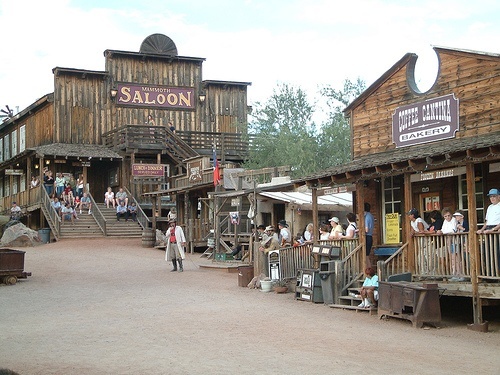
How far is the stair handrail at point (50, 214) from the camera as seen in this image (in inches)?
1289

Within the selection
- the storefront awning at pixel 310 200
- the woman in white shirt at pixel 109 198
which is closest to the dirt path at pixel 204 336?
the storefront awning at pixel 310 200

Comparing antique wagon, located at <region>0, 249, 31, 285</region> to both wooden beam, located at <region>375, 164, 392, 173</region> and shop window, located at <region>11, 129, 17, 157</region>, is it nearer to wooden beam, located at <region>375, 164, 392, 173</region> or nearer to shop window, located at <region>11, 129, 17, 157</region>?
wooden beam, located at <region>375, 164, 392, 173</region>

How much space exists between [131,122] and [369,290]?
2901 centimetres

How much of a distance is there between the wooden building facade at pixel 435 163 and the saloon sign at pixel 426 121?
0.02m

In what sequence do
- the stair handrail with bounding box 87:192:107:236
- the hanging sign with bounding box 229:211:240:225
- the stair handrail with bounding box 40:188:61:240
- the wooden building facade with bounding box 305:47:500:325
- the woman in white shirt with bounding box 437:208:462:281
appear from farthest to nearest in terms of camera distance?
the stair handrail with bounding box 87:192:107:236
the stair handrail with bounding box 40:188:61:240
the hanging sign with bounding box 229:211:240:225
the woman in white shirt with bounding box 437:208:462:281
the wooden building facade with bounding box 305:47:500:325

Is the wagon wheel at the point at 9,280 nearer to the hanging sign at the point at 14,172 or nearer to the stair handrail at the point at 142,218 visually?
the stair handrail at the point at 142,218

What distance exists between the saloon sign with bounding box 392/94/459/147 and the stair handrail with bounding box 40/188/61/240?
19245 millimetres

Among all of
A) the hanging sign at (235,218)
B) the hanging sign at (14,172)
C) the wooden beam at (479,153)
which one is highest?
the hanging sign at (14,172)

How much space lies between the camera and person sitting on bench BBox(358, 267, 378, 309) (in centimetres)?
1530

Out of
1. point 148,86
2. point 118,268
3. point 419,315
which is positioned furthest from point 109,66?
point 419,315

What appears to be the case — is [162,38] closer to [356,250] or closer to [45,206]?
[45,206]

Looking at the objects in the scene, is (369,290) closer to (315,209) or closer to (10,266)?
(315,209)

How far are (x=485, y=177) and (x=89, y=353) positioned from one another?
9.23m

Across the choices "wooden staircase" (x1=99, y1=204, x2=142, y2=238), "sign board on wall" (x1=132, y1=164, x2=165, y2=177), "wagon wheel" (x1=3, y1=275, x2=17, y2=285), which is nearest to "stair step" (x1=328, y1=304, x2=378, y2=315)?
"wagon wheel" (x1=3, y1=275, x2=17, y2=285)
